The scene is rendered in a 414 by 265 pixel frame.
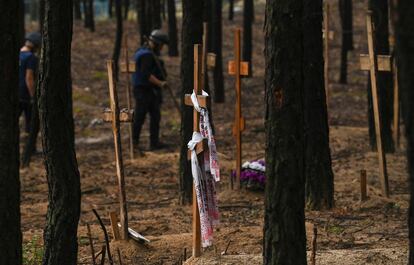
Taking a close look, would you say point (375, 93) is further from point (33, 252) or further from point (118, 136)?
point (33, 252)

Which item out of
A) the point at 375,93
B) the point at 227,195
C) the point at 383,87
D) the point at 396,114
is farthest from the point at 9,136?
the point at 383,87

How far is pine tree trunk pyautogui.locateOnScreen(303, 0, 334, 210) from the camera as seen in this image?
1105 cm

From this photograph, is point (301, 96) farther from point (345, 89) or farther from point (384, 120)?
point (345, 89)

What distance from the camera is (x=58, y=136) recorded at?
7.64m

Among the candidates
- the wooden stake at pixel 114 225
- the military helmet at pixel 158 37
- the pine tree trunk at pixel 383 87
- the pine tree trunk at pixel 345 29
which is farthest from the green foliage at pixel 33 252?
the pine tree trunk at pixel 345 29

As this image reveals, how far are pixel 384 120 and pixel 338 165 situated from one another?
1.09m

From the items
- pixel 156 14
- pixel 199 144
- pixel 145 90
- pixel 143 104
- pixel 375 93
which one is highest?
pixel 156 14

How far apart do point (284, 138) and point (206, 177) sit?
201 centimetres

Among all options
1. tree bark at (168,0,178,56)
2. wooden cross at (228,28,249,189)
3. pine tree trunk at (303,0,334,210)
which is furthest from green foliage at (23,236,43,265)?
tree bark at (168,0,178,56)

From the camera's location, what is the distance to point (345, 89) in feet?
85.5

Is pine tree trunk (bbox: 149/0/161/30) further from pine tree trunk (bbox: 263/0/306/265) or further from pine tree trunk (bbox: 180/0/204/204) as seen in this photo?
pine tree trunk (bbox: 263/0/306/265)

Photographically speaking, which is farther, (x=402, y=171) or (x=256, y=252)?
(x=402, y=171)

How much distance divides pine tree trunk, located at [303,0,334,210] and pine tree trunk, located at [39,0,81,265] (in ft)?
13.1

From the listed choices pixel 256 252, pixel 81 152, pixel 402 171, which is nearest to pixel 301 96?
pixel 256 252
